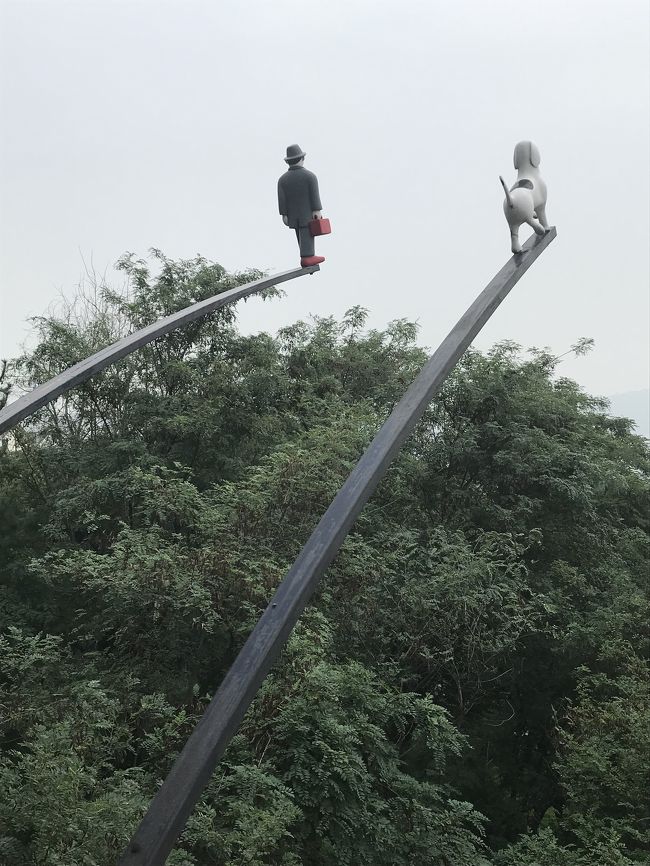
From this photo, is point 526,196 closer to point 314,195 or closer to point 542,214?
point 542,214

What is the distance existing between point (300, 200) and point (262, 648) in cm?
252

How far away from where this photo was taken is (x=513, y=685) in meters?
9.77

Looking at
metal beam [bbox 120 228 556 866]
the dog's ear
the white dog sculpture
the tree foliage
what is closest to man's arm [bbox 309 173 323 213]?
the white dog sculpture

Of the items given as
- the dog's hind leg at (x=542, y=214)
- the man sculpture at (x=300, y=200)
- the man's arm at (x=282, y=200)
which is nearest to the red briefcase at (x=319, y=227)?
the man sculpture at (x=300, y=200)

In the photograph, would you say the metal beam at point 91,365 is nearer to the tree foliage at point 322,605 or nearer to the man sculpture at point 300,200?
the man sculpture at point 300,200

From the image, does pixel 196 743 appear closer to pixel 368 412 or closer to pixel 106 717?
pixel 106 717

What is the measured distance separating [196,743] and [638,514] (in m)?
10.8

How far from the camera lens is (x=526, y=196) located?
382 cm

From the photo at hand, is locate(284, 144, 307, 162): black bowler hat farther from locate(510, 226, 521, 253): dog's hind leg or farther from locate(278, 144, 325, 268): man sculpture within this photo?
locate(510, 226, 521, 253): dog's hind leg

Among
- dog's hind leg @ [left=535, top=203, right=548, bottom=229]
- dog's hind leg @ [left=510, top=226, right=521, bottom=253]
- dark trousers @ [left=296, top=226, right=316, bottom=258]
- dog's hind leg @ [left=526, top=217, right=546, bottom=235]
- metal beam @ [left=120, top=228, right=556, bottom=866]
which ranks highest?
dog's hind leg @ [left=535, top=203, right=548, bottom=229]

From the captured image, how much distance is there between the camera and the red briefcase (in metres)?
4.17

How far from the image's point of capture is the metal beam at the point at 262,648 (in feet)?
6.63

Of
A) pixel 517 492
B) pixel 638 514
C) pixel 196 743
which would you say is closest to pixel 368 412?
pixel 517 492

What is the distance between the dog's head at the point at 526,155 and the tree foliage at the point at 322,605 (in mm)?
3508
